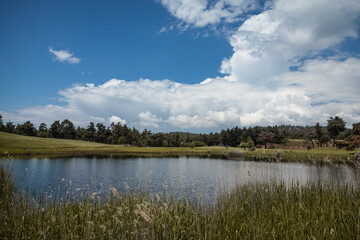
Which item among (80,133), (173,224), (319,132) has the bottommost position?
(173,224)

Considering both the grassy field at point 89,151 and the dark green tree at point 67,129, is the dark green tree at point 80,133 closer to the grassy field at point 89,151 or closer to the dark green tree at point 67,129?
the dark green tree at point 67,129

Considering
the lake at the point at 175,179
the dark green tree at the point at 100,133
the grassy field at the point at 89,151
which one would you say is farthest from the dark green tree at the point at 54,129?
the lake at the point at 175,179

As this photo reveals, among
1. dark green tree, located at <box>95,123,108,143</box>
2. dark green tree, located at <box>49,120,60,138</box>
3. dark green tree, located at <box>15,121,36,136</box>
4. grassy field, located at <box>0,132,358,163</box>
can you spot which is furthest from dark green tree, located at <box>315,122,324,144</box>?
dark green tree, located at <box>15,121,36,136</box>

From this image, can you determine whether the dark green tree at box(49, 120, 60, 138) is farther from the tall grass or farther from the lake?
the tall grass

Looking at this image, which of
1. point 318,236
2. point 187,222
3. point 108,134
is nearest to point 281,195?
point 318,236

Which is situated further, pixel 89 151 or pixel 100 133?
pixel 100 133

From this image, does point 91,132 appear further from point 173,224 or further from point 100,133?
point 173,224

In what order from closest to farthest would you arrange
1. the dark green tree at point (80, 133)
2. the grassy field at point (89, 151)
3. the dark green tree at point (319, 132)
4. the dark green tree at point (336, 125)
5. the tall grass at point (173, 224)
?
the tall grass at point (173, 224) < the grassy field at point (89, 151) < the dark green tree at point (336, 125) < the dark green tree at point (319, 132) < the dark green tree at point (80, 133)

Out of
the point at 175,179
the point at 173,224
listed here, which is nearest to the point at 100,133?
the point at 175,179

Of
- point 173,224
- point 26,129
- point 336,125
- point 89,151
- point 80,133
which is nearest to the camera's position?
point 173,224

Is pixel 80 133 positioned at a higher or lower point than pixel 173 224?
higher

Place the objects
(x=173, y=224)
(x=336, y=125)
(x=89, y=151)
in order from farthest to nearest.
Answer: (x=336, y=125)
(x=89, y=151)
(x=173, y=224)

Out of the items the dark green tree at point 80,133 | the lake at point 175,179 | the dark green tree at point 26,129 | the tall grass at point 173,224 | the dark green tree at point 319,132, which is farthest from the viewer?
the dark green tree at point 80,133

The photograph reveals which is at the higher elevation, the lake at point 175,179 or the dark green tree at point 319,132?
the dark green tree at point 319,132
